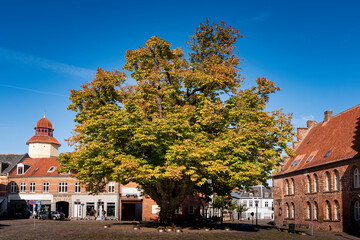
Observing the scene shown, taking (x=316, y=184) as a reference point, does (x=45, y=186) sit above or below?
below

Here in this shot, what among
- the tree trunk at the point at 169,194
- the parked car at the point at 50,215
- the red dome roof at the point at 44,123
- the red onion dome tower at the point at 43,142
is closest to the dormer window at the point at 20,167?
the parked car at the point at 50,215

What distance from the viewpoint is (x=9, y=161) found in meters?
71.2

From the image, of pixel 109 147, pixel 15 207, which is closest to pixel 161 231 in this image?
pixel 109 147

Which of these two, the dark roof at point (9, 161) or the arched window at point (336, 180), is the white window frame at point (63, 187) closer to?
the dark roof at point (9, 161)

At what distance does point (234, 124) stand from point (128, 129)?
9401 millimetres

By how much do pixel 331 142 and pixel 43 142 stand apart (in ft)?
201

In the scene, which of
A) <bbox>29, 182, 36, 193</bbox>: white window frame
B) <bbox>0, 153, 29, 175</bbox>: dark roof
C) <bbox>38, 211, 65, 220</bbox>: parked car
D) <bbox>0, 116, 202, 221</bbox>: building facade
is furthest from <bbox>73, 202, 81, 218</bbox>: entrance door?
<bbox>0, 153, 29, 175</bbox>: dark roof

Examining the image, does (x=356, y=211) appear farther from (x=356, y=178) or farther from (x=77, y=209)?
(x=77, y=209)

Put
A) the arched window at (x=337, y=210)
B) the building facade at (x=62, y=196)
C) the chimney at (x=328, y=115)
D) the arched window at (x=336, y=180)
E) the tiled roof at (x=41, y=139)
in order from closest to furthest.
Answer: the arched window at (x=337, y=210) → the arched window at (x=336, y=180) → the chimney at (x=328, y=115) → the building facade at (x=62, y=196) → the tiled roof at (x=41, y=139)

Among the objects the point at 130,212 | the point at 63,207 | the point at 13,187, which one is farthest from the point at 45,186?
the point at 130,212

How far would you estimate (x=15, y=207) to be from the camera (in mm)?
66312

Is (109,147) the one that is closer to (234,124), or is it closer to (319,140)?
(234,124)

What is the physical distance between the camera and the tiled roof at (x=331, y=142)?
3881 cm

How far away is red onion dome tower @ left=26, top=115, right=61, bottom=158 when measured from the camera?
8413 cm
